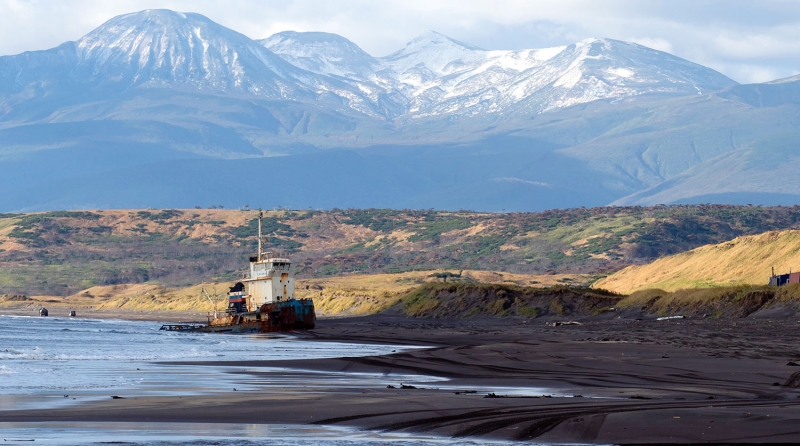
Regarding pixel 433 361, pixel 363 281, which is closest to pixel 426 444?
pixel 433 361

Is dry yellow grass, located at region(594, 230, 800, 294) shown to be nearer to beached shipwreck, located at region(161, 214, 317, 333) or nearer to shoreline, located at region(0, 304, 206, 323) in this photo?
beached shipwreck, located at region(161, 214, 317, 333)

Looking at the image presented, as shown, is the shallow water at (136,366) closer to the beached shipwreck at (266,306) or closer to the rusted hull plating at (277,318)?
the rusted hull plating at (277,318)

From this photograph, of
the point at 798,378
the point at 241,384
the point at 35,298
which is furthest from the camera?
the point at 35,298

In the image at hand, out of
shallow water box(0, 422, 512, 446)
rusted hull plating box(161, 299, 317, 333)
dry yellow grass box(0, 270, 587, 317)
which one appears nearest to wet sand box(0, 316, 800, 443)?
shallow water box(0, 422, 512, 446)

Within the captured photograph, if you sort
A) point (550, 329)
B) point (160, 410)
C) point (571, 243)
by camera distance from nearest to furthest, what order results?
point (160, 410) < point (550, 329) < point (571, 243)

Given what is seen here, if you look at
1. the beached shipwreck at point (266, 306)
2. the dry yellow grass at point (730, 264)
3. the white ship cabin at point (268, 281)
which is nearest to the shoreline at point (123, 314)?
the beached shipwreck at point (266, 306)

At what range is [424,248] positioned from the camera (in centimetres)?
19950

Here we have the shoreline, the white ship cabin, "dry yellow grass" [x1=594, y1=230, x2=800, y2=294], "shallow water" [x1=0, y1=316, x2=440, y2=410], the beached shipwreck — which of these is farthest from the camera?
the shoreline

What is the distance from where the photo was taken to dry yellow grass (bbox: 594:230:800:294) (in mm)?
84125

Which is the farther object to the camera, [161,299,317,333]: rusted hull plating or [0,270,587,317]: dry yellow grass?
[0,270,587,317]: dry yellow grass

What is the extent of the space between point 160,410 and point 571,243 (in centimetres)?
16494

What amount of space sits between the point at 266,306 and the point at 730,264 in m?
36.3

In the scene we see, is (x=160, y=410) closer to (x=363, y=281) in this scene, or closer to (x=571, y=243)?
(x=363, y=281)

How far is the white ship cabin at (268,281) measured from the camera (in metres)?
78.8
